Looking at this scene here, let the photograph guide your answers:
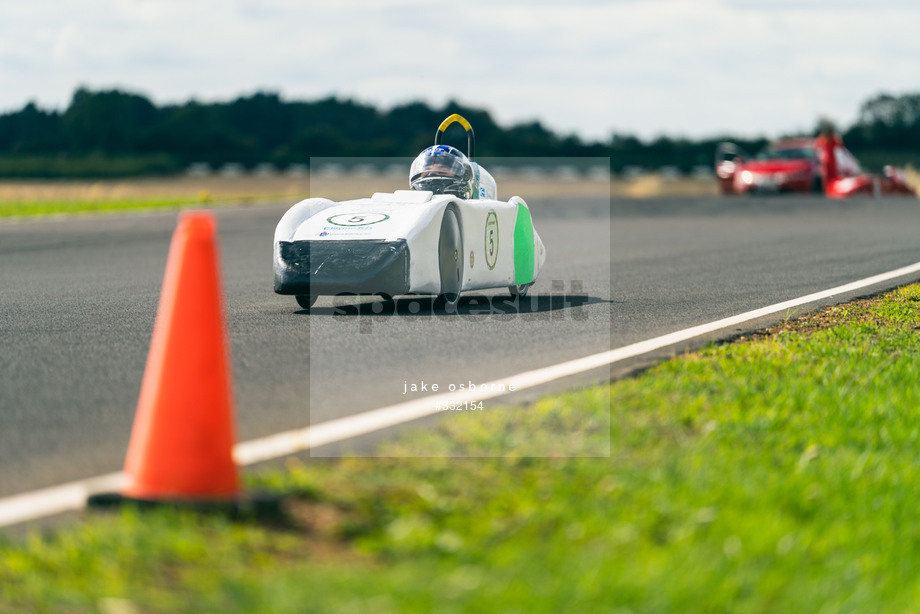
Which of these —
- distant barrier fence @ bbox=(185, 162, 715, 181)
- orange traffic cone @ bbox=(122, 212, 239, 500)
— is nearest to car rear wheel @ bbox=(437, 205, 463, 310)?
orange traffic cone @ bbox=(122, 212, 239, 500)

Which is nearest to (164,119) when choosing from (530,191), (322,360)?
(530,191)

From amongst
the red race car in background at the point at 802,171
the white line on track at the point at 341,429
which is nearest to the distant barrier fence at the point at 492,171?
the red race car in background at the point at 802,171

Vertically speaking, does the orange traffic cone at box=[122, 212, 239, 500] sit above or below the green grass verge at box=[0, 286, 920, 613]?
above

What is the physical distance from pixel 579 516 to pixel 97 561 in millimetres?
1445

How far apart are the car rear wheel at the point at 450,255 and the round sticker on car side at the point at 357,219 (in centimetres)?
47

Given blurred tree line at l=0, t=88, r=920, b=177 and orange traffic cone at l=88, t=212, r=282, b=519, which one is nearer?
orange traffic cone at l=88, t=212, r=282, b=519

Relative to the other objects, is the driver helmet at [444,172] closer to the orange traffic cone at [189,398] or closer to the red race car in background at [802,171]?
the orange traffic cone at [189,398]

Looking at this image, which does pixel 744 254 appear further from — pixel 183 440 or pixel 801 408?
pixel 183 440

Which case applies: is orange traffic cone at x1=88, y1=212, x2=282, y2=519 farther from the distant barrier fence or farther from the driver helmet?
the distant barrier fence

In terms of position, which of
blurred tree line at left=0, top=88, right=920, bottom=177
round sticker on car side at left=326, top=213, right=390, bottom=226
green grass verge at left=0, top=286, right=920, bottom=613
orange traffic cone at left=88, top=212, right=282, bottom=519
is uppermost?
blurred tree line at left=0, top=88, right=920, bottom=177

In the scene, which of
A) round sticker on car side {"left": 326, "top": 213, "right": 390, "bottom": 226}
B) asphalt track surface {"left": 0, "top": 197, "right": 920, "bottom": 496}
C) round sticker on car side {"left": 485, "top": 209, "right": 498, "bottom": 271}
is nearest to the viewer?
asphalt track surface {"left": 0, "top": 197, "right": 920, "bottom": 496}

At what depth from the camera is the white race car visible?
8.32 meters

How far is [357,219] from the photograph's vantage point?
8.65m

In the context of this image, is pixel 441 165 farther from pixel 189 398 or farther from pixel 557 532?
pixel 557 532
